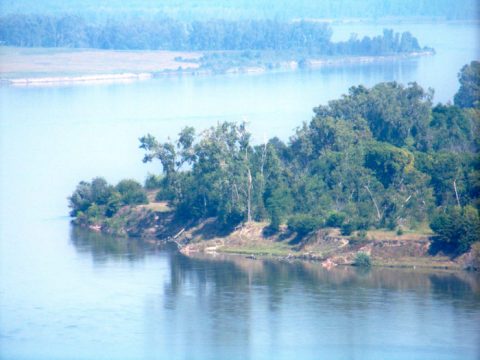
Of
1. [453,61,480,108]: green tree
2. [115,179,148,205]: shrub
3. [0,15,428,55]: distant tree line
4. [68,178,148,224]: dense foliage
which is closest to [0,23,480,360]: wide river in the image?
[68,178,148,224]: dense foliage

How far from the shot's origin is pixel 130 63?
70.9 meters

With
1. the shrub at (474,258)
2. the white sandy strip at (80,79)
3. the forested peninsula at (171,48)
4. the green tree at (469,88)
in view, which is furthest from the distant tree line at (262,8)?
the shrub at (474,258)

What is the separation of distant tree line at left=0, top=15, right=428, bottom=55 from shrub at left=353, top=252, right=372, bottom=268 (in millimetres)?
52241

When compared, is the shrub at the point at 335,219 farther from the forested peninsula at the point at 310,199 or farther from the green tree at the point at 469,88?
the green tree at the point at 469,88

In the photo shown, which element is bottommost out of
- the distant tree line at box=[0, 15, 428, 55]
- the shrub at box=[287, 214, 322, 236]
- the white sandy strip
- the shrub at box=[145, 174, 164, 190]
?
the shrub at box=[287, 214, 322, 236]

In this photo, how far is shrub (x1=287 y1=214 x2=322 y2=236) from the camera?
2358 cm

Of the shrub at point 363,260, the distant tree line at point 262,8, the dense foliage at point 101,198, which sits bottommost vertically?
the shrub at point 363,260

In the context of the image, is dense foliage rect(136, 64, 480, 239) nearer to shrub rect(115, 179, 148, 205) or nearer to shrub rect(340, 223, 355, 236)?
shrub rect(340, 223, 355, 236)

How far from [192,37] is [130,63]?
11.2m

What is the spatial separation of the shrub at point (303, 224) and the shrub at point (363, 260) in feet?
4.84

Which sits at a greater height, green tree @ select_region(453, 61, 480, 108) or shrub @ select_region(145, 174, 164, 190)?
green tree @ select_region(453, 61, 480, 108)

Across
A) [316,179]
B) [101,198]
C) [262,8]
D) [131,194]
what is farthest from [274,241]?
[262,8]

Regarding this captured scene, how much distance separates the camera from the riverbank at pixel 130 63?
64000mm

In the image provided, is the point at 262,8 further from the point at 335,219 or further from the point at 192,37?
the point at 335,219
